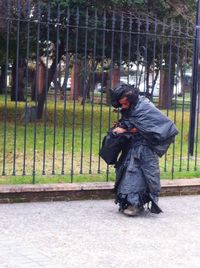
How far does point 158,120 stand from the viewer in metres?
8.02

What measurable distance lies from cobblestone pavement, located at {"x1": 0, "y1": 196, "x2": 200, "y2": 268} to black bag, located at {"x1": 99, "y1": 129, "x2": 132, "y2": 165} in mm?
737

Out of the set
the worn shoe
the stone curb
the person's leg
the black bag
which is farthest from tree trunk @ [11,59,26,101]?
the worn shoe

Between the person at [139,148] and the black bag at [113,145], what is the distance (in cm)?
5

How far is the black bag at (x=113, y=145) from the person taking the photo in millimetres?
8086

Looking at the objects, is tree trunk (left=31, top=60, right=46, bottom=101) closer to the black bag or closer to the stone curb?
the stone curb

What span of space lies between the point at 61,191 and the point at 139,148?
136 centimetres

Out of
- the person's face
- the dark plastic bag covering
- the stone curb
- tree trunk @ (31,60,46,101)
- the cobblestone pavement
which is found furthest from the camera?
tree trunk @ (31,60,46,101)

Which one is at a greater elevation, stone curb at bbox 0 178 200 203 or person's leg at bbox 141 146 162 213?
person's leg at bbox 141 146 162 213

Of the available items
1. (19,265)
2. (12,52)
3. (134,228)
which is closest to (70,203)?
(134,228)

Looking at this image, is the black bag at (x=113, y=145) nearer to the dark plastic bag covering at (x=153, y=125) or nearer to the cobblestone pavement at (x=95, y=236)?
the dark plastic bag covering at (x=153, y=125)

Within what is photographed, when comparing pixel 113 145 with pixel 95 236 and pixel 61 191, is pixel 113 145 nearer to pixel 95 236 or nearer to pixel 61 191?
pixel 61 191

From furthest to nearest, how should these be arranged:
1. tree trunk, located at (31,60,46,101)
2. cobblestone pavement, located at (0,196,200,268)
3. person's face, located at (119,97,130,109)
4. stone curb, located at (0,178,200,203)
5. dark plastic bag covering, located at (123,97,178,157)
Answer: tree trunk, located at (31,60,46,101) → stone curb, located at (0,178,200,203) → person's face, located at (119,97,130,109) → dark plastic bag covering, located at (123,97,178,157) → cobblestone pavement, located at (0,196,200,268)

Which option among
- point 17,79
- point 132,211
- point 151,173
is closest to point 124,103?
point 151,173

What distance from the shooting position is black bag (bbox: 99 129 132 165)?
8.09 m
